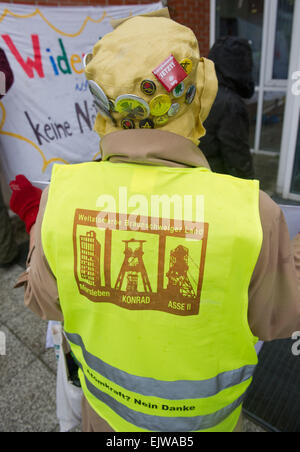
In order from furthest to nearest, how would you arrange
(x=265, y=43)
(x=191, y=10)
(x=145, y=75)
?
(x=265, y=43)
(x=191, y=10)
(x=145, y=75)

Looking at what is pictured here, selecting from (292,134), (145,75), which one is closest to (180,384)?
(145,75)

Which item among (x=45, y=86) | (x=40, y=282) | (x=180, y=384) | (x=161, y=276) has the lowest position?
(x=180, y=384)

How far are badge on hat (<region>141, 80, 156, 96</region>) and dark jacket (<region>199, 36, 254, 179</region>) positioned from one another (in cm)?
189

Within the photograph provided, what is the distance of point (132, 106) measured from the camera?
82 centimetres

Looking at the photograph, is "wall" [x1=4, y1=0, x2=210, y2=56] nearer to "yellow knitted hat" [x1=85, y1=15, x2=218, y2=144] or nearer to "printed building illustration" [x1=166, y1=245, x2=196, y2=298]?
"yellow knitted hat" [x1=85, y1=15, x2=218, y2=144]

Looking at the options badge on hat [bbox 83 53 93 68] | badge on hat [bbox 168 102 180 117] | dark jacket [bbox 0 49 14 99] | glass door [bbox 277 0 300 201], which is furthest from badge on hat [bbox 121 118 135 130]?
glass door [bbox 277 0 300 201]

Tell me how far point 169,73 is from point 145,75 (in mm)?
59

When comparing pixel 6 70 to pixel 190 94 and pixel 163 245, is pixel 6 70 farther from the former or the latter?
pixel 163 245

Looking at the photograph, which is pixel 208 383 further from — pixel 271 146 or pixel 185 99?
pixel 271 146

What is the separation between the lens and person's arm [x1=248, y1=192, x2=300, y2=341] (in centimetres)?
78

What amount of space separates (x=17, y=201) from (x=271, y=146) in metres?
5.63

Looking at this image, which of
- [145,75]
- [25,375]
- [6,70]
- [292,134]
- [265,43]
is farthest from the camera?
[265,43]
